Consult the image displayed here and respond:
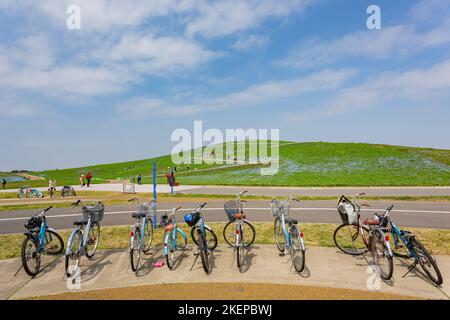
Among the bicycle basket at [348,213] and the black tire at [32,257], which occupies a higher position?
the bicycle basket at [348,213]

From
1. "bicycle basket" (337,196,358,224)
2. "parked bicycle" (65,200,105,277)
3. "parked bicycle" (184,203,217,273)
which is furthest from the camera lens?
"bicycle basket" (337,196,358,224)

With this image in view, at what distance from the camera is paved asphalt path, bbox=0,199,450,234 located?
36.2ft

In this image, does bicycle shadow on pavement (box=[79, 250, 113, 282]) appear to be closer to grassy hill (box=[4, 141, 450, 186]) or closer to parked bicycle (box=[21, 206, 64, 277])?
parked bicycle (box=[21, 206, 64, 277])

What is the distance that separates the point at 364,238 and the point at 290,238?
6.95 ft

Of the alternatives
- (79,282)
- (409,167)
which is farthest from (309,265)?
(409,167)

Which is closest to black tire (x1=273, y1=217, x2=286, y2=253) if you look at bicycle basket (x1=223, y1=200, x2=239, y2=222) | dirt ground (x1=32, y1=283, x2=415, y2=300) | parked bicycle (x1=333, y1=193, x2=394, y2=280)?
bicycle basket (x1=223, y1=200, x2=239, y2=222)

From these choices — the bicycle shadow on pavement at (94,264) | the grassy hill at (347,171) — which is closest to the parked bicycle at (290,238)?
the bicycle shadow on pavement at (94,264)

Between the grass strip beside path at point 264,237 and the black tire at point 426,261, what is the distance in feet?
6.34

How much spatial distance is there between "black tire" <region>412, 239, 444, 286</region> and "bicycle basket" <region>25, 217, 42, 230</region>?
28.1 feet

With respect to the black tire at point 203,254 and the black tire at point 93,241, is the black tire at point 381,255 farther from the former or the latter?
the black tire at point 93,241

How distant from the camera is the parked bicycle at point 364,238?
5.52 metres

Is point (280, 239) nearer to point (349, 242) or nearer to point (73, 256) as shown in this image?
point (349, 242)

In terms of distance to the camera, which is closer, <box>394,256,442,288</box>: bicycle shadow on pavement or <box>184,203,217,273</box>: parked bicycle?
<box>394,256,442,288</box>: bicycle shadow on pavement

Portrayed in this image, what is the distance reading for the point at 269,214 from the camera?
12.7 meters
